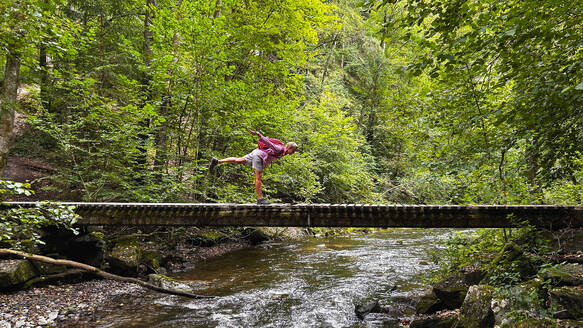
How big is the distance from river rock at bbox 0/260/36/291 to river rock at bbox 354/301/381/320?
20.1ft

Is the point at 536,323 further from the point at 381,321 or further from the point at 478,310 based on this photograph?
the point at 381,321

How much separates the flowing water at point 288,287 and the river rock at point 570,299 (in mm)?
2775

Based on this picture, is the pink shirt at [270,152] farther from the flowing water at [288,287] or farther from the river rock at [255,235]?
the river rock at [255,235]

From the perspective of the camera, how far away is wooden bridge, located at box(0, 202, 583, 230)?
225 inches

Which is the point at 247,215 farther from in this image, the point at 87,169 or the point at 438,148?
the point at 87,169

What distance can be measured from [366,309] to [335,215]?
181cm

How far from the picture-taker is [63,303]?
5.48m

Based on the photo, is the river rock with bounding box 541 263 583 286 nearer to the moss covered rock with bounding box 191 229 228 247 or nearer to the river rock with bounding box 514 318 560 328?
the river rock with bounding box 514 318 560 328

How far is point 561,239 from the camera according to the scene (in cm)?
553

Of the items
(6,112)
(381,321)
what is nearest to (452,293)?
(381,321)

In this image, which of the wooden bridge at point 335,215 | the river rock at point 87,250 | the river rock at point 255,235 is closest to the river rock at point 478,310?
the wooden bridge at point 335,215

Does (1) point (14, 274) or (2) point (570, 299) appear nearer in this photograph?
(2) point (570, 299)

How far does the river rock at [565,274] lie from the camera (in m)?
3.78

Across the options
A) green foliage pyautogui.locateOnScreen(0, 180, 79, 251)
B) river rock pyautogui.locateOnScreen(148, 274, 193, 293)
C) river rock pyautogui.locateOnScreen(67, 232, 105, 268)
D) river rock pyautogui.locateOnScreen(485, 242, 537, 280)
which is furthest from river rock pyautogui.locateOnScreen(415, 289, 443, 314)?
river rock pyautogui.locateOnScreen(67, 232, 105, 268)
